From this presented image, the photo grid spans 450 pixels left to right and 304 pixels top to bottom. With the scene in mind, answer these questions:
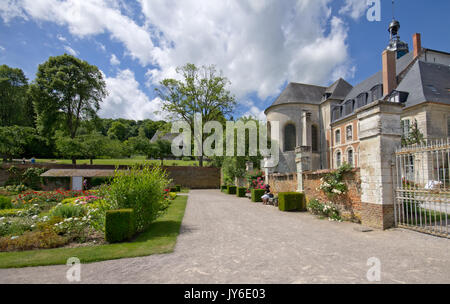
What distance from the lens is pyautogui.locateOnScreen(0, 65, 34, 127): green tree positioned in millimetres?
30075

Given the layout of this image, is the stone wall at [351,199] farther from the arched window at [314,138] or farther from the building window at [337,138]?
the arched window at [314,138]

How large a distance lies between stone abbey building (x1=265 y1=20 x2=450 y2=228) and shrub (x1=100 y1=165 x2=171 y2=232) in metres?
5.82

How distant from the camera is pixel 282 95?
30.9 metres

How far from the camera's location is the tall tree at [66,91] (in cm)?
2555

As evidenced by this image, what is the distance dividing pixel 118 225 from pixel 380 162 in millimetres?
6580

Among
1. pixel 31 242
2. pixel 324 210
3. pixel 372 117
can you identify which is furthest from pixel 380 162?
pixel 31 242

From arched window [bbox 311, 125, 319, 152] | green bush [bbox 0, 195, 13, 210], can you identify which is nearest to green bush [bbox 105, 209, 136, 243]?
green bush [bbox 0, 195, 13, 210]

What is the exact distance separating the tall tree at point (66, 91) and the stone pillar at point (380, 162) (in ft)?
100

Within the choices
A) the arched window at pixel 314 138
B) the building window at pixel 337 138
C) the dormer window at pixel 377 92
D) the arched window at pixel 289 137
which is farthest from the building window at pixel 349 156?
the arched window at pixel 289 137

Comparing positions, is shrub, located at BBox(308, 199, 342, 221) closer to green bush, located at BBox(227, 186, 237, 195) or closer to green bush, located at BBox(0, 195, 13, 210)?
green bush, located at BBox(227, 186, 237, 195)

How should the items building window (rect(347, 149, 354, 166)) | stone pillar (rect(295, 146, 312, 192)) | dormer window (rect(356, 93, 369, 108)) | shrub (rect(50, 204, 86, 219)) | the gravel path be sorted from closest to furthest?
the gravel path, shrub (rect(50, 204, 86, 219)), stone pillar (rect(295, 146, 312, 192)), dormer window (rect(356, 93, 369, 108)), building window (rect(347, 149, 354, 166))

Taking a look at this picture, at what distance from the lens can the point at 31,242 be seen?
4.66m

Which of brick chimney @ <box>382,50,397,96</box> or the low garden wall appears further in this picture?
brick chimney @ <box>382,50,397,96</box>

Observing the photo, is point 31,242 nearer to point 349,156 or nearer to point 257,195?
point 257,195
